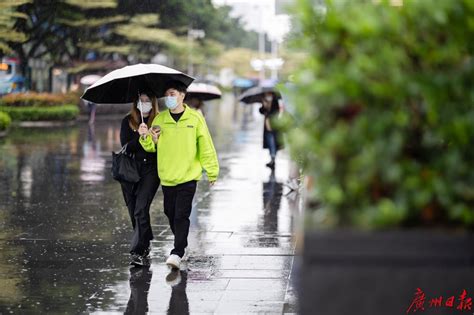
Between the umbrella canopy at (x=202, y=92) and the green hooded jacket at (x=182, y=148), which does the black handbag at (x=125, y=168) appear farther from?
the umbrella canopy at (x=202, y=92)

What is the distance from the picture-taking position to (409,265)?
3.58 m

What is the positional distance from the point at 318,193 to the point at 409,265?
16.7 inches

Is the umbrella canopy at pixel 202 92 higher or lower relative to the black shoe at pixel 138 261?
higher

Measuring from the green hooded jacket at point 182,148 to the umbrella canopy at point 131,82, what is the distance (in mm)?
359

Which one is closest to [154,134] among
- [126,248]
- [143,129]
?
[143,129]

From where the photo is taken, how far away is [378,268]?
140 inches

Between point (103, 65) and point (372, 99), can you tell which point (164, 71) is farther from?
point (103, 65)

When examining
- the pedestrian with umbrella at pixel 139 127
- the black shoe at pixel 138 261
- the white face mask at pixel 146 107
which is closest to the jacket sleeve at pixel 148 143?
the pedestrian with umbrella at pixel 139 127

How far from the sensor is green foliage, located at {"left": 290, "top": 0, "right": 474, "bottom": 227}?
140 inches

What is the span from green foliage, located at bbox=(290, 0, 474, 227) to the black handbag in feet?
18.7

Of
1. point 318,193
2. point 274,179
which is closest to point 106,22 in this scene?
point 274,179

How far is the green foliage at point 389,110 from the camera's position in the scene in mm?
3551

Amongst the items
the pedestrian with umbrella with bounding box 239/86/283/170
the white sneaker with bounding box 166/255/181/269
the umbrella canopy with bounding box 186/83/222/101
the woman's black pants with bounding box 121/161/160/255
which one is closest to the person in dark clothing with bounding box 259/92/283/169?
the pedestrian with umbrella with bounding box 239/86/283/170

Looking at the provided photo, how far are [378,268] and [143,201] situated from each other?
19.9 feet
